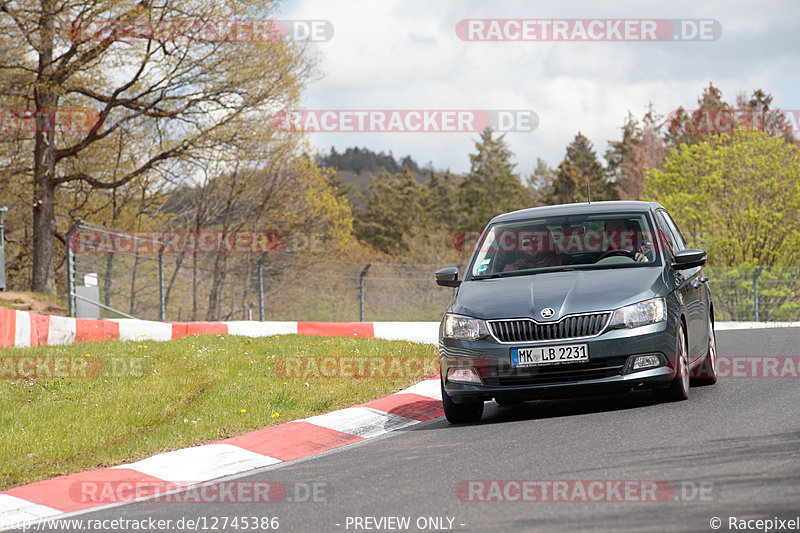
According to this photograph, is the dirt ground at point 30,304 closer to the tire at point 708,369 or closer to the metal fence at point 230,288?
the metal fence at point 230,288

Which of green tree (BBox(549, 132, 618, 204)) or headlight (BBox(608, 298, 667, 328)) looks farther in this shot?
green tree (BBox(549, 132, 618, 204))

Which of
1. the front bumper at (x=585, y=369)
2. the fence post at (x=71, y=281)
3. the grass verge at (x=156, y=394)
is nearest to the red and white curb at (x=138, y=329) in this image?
the grass verge at (x=156, y=394)

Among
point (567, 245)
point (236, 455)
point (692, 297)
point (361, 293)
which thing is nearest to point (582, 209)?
point (567, 245)

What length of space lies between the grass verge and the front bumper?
7.27ft

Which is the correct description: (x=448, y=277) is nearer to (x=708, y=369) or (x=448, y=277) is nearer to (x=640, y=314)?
(x=640, y=314)

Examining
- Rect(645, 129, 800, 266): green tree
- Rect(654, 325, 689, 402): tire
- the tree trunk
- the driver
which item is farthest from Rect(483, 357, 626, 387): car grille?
Rect(645, 129, 800, 266): green tree

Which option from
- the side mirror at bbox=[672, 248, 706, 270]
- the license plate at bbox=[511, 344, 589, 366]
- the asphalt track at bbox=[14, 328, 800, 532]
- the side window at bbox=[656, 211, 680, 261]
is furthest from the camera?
the side window at bbox=[656, 211, 680, 261]

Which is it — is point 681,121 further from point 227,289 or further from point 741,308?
point 227,289

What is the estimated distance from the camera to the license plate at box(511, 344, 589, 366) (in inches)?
292

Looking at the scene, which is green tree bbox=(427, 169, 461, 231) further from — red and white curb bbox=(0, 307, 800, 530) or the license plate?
the license plate

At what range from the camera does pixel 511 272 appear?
8594mm

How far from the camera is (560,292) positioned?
773 cm

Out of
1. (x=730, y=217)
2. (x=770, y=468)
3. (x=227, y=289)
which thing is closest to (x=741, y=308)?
(x=730, y=217)

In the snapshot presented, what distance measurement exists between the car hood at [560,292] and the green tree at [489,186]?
74.5 m
